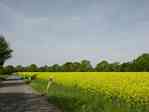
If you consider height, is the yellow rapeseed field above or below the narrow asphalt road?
above

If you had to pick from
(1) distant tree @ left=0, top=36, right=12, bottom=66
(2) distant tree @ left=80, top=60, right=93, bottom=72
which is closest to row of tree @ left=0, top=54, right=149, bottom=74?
(2) distant tree @ left=80, top=60, right=93, bottom=72

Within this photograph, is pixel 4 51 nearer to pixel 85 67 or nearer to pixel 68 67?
pixel 68 67

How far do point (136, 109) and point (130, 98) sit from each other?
2507 millimetres

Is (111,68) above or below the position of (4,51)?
below

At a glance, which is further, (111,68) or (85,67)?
(85,67)

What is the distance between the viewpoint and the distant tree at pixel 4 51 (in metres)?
68.0

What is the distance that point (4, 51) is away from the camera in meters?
68.7

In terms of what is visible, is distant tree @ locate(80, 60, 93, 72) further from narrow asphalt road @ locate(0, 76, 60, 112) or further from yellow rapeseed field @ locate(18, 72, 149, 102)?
narrow asphalt road @ locate(0, 76, 60, 112)

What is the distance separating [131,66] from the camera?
290 feet

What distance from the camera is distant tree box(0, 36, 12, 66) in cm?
6800

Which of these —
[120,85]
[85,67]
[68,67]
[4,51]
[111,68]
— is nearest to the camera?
[120,85]

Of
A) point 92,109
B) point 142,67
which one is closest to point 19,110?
point 92,109

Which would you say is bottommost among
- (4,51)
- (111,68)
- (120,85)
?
(120,85)

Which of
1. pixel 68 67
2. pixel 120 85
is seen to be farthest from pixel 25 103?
pixel 68 67
